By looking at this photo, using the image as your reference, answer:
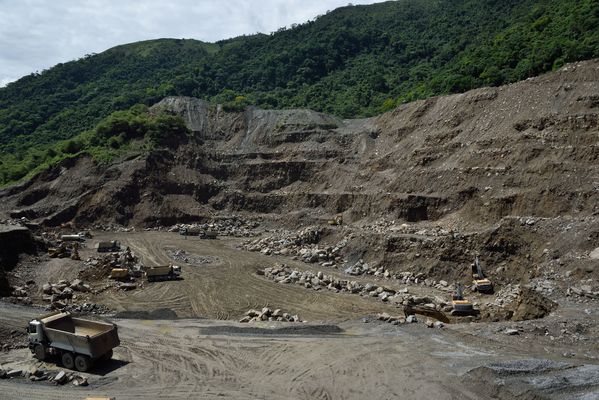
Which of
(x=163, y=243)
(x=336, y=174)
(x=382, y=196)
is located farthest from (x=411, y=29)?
(x=163, y=243)

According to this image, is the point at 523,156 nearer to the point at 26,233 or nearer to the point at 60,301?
the point at 60,301

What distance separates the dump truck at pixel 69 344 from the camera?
13.1 meters

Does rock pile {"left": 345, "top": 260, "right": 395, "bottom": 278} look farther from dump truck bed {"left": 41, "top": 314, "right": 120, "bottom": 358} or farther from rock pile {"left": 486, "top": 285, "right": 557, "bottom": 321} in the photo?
dump truck bed {"left": 41, "top": 314, "right": 120, "bottom": 358}

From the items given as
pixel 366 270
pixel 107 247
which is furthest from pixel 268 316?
pixel 107 247

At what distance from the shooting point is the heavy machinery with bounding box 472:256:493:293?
21.2 metres

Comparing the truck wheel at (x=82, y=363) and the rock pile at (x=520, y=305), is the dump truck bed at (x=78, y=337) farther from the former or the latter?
the rock pile at (x=520, y=305)

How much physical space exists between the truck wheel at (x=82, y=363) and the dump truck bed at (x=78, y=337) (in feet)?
0.60

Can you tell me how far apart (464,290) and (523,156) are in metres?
11.3

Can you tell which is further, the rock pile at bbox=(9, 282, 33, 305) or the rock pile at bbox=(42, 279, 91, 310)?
the rock pile at bbox=(42, 279, 91, 310)

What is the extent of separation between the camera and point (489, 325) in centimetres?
1596

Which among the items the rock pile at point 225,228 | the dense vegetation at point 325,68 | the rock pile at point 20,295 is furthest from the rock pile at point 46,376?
the dense vegetation at point 325,68

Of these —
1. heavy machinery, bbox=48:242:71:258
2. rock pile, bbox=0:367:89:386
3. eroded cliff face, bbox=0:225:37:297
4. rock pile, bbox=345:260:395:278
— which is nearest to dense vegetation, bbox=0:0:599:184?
heavy machinery, bbox=48:242:71:258

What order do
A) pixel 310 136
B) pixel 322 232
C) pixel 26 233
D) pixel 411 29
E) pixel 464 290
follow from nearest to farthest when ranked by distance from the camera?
pixel 464 290
pixel 26 233
pixel 322 232
pixel 310 136
pixel 411 29

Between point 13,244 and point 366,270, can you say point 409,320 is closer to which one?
point 366,270
